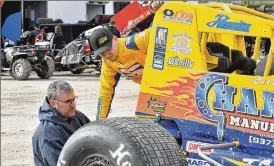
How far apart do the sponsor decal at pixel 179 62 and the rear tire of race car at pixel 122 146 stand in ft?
4.84

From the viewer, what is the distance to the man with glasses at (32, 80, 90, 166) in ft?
14.0

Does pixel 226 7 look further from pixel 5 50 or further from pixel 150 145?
pixel 5 50

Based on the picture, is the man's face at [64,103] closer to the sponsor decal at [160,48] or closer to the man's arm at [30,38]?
the sponsor decal at [160,48]

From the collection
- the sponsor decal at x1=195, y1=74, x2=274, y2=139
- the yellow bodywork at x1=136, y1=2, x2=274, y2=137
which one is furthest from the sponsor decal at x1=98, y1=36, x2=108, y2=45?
the sponsor decal at x1=195, y1=74, x2=274, y2=139

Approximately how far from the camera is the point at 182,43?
17.2ft

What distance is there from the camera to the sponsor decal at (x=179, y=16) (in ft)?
→ 17.2

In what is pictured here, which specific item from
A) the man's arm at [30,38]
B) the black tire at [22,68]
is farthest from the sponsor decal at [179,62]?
the man's arm at [30,38]

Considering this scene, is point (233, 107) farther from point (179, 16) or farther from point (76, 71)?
point (76, 71)

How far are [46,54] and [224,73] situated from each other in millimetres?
14172

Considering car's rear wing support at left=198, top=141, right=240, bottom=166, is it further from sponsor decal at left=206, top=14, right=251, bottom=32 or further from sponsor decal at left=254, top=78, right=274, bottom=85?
sponsor decal at left=206, top=14, right=251, bottom=32

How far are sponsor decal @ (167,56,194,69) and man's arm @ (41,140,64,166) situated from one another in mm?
1356

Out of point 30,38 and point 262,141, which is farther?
point 30,38

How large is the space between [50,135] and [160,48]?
56.3 inches

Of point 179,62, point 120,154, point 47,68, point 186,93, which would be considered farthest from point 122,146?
point 47,68
